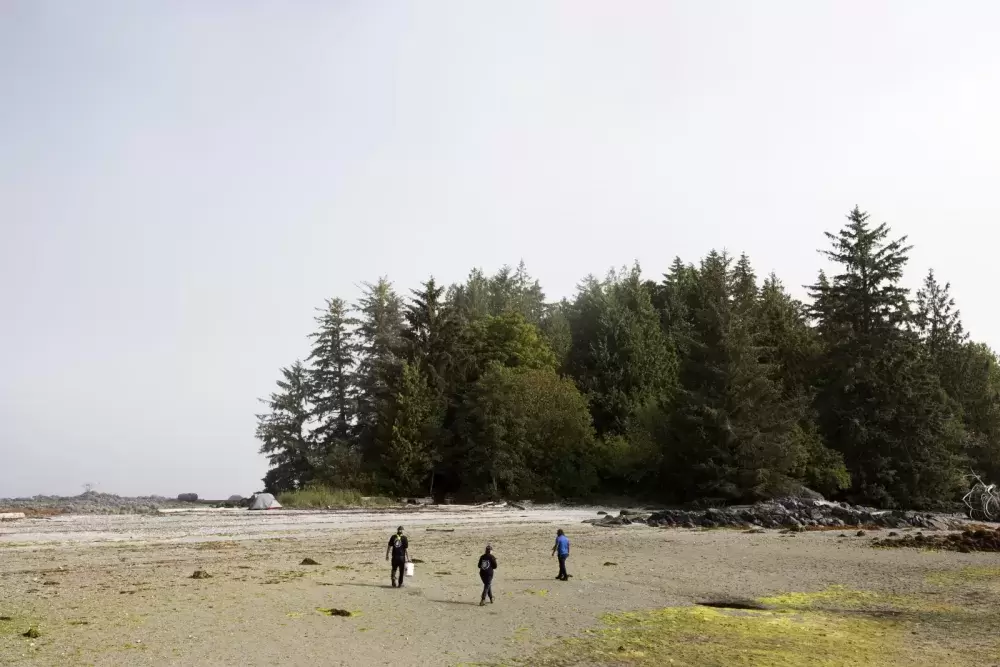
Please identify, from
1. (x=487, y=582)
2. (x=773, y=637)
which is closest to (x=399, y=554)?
(x=487, y=582)

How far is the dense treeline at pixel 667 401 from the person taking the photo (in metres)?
59.9

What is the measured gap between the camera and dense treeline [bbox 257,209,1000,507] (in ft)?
196

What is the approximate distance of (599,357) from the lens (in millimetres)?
77688

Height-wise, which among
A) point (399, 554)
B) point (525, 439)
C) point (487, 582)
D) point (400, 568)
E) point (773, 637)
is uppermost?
point (525, 439)

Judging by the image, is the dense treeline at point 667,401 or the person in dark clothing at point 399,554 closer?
the person in dark clothing at point 399,554

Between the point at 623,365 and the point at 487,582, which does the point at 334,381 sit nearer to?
the point at 623,365

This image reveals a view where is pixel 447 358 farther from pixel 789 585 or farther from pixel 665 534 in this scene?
pixel 789 585

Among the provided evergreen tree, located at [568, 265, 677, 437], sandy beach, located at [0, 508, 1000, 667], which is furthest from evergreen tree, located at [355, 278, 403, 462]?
sandy beach, located at [0, 508, 1000, 667]

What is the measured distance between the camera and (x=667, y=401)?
217ft

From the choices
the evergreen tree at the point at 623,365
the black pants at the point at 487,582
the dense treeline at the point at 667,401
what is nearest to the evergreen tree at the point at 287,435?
the dense treeline at the point at 667,401

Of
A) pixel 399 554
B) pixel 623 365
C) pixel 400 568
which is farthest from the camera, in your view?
pixel 623 365

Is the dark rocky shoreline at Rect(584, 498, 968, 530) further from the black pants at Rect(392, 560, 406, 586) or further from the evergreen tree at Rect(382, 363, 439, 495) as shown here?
the black pants at Rect(392, 560, 406, 586)

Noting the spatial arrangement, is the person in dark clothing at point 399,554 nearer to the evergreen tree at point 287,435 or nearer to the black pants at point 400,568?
the black pants at point 400,568

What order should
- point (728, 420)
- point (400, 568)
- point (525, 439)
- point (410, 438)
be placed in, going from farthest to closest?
point (410, 438)
point (525, 439)
point (728, 420)
point (400, 568)
